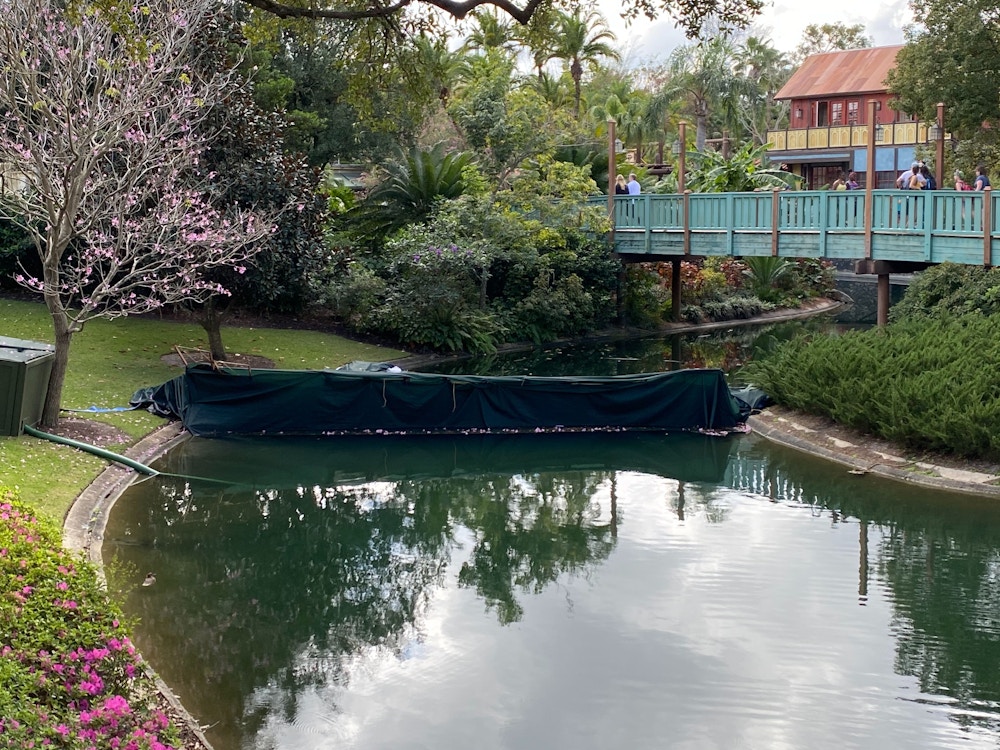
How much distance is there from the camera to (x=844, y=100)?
56.8m

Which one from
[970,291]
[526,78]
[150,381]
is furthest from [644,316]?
[526,78]

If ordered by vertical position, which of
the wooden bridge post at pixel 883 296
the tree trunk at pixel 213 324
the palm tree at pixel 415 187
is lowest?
the tree trunk at pixel 213 324

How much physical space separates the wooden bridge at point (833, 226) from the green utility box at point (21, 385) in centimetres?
1514

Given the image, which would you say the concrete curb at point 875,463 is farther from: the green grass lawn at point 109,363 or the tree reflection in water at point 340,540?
the green grass lawn at point 109,363

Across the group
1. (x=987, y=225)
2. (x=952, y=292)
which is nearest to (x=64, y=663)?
(x=987, y=225)

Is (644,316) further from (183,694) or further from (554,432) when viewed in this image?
(183,694)

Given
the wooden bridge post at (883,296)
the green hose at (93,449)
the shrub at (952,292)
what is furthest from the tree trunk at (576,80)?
the green hose at (93,449)

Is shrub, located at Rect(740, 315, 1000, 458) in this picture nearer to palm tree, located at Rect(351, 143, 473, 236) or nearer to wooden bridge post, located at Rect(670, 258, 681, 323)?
palm tree, located at Rect(351, 143, 473, 236)

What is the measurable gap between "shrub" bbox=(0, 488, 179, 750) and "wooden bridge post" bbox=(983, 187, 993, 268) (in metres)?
16.6

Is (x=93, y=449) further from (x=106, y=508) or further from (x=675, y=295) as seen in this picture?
(x=675, y=295)

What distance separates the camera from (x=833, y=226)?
24.7m

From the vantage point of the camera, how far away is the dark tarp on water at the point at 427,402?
65.9 feet

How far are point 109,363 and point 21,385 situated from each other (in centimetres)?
675

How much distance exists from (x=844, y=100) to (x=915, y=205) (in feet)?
120
